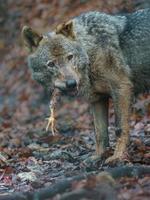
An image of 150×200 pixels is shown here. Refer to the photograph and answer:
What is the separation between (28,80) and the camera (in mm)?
18203

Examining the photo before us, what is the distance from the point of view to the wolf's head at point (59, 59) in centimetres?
838

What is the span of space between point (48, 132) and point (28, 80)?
6069mm

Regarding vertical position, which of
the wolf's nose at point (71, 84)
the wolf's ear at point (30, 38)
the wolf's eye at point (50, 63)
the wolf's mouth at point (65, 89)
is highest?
the wolf's ear at point (30, 38)

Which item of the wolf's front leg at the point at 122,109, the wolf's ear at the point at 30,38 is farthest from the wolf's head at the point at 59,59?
the wolf's front leg at the point at 122,109

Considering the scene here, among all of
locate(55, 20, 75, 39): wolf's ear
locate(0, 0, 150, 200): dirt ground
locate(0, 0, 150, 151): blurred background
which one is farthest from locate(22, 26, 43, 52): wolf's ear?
locate(0, 0, 150, 151): blurred background

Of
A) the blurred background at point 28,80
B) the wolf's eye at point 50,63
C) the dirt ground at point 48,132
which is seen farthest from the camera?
the blurred background at point 28,80

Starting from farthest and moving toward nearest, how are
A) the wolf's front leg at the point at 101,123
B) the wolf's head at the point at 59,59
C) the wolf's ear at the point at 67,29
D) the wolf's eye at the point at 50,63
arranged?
the wolf's front leg at the point at 101,123, the wolf's ear at the point at 67,29, the wolf's eye at the point at 50,63, the wolf's head at the point at 59,59

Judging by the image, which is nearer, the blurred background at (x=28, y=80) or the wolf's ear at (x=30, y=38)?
the wolf's ear at (x=30, y=38)

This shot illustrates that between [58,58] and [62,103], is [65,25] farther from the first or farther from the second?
[62,103]

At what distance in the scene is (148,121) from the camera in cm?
1160

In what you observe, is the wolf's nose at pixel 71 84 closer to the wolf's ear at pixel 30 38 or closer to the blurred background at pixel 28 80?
the wolf's ear at pixel 30 38

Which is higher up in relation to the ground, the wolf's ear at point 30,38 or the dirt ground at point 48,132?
the wolf's ear at point 30,38

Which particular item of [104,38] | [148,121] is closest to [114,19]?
[104,38]

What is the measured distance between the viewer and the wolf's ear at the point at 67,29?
875cm
